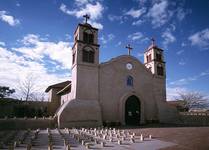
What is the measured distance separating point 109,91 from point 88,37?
7203 mm

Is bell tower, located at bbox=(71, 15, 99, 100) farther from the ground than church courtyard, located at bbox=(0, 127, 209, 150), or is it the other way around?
bell tower, located at bbox=(71, 15, 99, 100)

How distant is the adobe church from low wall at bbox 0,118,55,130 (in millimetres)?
1144

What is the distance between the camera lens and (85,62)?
22812mm

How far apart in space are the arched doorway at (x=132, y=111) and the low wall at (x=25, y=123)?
30.0 ft

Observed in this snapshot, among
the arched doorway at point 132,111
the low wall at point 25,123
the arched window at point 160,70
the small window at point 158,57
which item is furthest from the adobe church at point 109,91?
the low wall at point 25,123

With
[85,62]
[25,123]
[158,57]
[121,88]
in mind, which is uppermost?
[158,57]

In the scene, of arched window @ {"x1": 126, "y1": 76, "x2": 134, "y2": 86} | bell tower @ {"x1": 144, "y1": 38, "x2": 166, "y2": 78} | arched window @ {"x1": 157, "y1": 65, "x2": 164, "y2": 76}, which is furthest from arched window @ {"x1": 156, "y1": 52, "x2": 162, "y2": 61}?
arched window @ {"x1": 126, "y1": 76, "x2": 134, "y2": 86}

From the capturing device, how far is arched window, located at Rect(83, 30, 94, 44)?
941 inches

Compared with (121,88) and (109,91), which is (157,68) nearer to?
(121,88)

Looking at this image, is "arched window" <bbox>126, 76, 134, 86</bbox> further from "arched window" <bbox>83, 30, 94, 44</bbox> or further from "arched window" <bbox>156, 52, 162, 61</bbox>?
"arched window" <bbox>83, 30, 94, 44</bbox>

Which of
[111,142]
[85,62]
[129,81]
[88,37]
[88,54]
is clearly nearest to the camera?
[111,142]

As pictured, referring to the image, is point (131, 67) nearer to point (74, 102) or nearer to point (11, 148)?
point (74, 102)

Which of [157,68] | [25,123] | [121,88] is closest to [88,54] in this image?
[121,88]

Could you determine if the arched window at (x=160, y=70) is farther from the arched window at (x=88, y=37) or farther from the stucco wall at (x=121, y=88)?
the arched window at (x=88, y=37)
